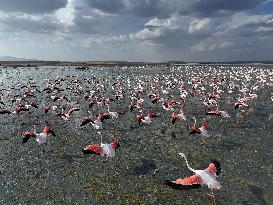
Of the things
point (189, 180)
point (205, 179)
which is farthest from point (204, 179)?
point (189, 180)

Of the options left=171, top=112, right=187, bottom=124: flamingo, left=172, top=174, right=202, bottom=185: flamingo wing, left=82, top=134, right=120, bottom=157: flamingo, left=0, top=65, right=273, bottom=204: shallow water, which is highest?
left=172, top=174, right=202, bottom=185: flamingo wing

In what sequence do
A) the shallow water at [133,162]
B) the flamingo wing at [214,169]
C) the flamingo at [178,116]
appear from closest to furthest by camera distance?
the flamingo wing at [214,169] < the shallow water at [133,162] < the flamingo at [178,116]

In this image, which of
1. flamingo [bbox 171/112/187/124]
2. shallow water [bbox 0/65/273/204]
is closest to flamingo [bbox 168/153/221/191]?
shallow water [bbox 0/65/273/204]

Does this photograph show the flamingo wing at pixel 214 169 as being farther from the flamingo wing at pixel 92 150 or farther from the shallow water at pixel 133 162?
the flamingo wing at pixel 92 150

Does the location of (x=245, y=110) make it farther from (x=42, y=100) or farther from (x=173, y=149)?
(x=42, y=100)

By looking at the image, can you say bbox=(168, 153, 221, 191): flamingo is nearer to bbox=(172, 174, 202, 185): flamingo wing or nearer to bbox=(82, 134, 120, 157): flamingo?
bbox=(172, 174, 202, 185): flamingo wing

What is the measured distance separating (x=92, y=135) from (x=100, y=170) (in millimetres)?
6957

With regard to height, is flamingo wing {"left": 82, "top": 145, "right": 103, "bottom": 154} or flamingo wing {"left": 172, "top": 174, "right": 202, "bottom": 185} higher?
flamingo wing {"left": 172, "top": 174, "right": 202, "bottom": 185}

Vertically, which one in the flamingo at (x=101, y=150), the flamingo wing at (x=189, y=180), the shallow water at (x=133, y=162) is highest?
the flamingo wing at (x=189, y=180)

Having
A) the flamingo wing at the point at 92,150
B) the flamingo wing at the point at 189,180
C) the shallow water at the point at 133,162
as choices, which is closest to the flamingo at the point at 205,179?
the flamingo wing at the point at 189,180

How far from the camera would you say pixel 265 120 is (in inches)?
1244

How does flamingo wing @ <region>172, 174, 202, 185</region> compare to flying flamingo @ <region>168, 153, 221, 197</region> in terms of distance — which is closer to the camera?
flamingo wing @ <region>172, 174, 202, 185</region>

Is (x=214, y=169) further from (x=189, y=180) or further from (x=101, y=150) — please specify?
(x=101, y=150)

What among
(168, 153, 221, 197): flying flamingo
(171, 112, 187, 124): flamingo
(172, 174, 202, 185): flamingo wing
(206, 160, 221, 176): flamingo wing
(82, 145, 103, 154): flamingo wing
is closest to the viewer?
(172, 174, 202, 185): flamingo wing
